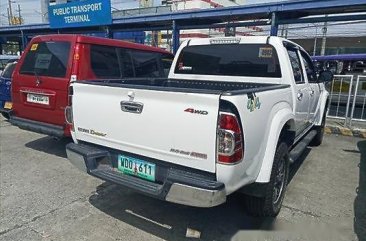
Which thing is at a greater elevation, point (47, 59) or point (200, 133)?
point (47, 59)

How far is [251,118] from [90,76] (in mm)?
3232

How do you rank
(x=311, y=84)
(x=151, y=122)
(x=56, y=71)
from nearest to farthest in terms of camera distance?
(x=151, y=122), (x=56, y=71), (x=311, y=84)

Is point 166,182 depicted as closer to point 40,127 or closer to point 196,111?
point 196,111

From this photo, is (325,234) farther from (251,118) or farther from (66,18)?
(66,18)

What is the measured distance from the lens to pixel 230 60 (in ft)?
14.3

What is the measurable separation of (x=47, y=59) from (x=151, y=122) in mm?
3274

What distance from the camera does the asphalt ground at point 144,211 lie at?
317 cm

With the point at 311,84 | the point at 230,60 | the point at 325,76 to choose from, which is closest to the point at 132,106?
the point at 230,60

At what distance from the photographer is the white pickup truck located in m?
2.49

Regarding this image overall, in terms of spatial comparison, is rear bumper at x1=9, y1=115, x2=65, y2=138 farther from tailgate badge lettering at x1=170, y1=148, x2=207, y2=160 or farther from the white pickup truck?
tailgate badge lettering at x1=170, y1=148, x2=207, y2=160

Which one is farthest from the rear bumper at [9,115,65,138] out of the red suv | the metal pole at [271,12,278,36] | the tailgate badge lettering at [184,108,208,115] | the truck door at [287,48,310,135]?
the metal pole at [271,12,278,36]

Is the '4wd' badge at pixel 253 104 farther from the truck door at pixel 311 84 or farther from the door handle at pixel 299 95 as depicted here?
the truck door at pixel 311 84

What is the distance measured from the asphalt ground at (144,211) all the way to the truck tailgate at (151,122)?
33.7 inches

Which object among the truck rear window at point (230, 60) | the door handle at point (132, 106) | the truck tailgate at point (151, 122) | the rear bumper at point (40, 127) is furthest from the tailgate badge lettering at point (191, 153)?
the rear bumper at point (40, 127)
